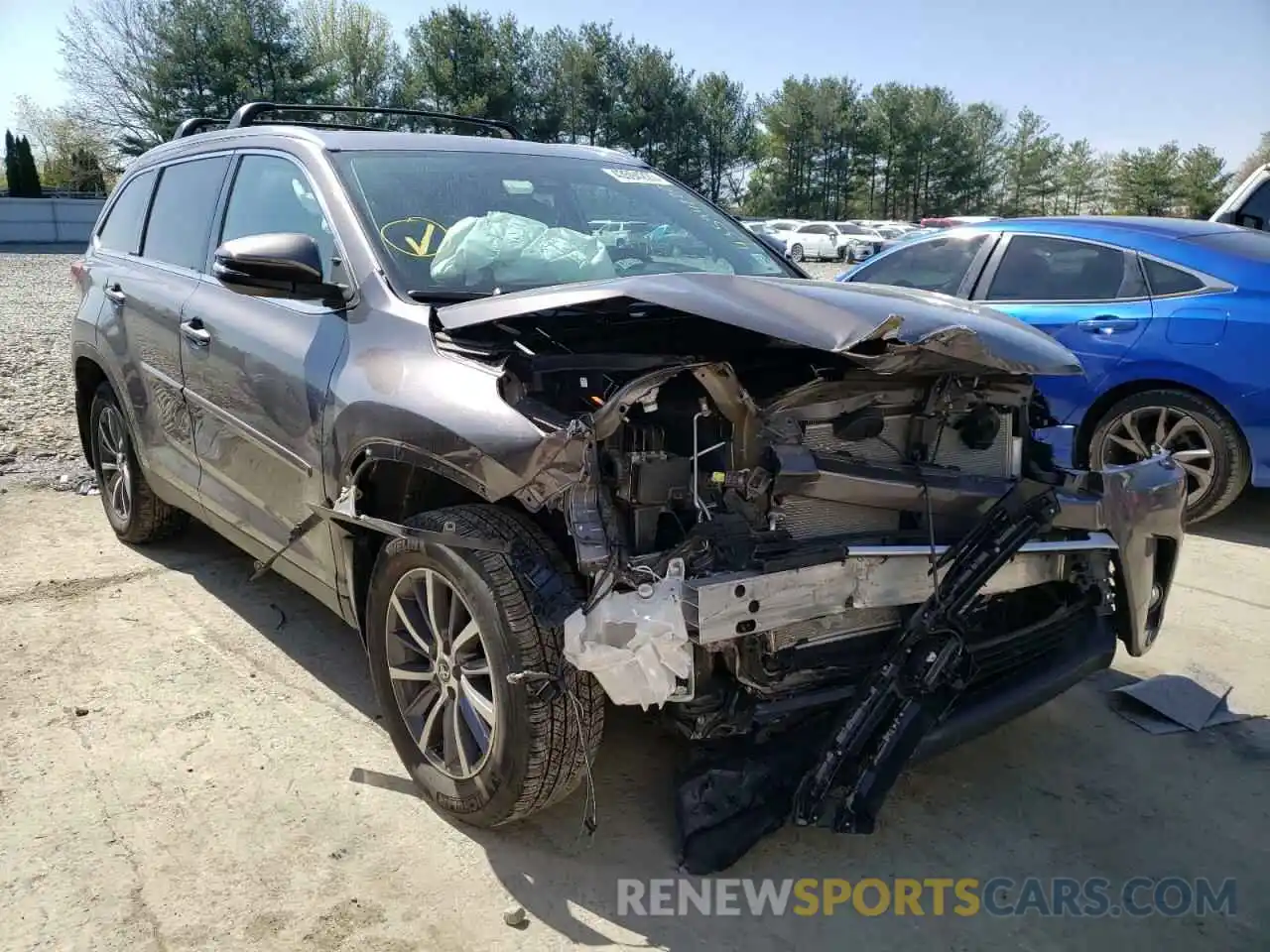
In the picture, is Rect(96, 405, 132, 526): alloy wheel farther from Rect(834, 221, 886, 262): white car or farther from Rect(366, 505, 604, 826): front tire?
Rect(834, 221, 886, 262): white car

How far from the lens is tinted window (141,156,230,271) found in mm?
4113

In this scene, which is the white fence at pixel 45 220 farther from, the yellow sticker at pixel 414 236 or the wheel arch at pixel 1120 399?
the yellow sticker at pixel 414 236

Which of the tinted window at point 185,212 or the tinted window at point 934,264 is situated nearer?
the tinted window at point 185,212

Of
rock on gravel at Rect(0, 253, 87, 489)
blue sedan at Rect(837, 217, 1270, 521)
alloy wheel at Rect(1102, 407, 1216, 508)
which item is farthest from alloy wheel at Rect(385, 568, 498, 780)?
rock on gravel at Rect(0, 253, 87, 489)

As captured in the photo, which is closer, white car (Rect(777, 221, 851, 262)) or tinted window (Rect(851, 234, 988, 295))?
tinted window (Rect(851, 234, 988, 295))

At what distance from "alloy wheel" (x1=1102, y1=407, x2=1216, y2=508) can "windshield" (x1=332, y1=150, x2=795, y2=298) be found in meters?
2.65

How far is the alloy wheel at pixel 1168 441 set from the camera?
5441 mm

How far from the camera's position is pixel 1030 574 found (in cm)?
292

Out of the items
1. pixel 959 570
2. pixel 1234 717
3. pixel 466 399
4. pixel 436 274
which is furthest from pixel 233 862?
pixel 1234 717

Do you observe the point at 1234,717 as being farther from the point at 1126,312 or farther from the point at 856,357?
the point at 1126,312

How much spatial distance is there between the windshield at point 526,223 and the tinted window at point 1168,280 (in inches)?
104

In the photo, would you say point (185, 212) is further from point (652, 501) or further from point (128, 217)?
point (652, 501)

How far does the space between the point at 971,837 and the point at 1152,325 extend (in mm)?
3694

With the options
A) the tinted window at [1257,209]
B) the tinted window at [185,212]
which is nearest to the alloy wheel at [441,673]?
the tinted window at [185,212]
